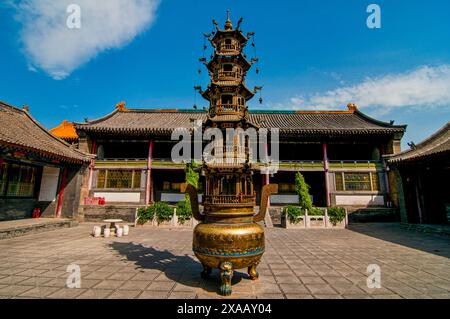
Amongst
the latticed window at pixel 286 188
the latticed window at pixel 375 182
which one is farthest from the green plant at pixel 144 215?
the latticed window at pixel 375 182

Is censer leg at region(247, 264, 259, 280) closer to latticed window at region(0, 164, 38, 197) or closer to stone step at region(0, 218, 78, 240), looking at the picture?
stone step at region(0, 218, 78, 240)

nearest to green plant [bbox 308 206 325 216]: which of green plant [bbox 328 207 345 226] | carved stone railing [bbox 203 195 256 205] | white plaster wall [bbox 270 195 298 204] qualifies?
green plant [bbox 328 207 345 226]

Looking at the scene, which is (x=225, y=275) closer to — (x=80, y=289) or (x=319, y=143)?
(x=80, y=289)

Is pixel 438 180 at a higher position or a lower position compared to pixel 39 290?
higher

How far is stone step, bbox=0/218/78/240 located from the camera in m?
9.07

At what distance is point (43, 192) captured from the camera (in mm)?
13531

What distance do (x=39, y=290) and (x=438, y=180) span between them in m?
18.8

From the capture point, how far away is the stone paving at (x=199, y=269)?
4.00m

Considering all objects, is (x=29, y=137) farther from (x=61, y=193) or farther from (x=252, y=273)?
(x=252, y=273)

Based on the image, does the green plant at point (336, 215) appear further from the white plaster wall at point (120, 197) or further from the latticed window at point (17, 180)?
the latticed window at point (17, 180)

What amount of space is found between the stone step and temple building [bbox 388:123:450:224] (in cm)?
2010

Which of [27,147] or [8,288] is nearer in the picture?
[8,288]
